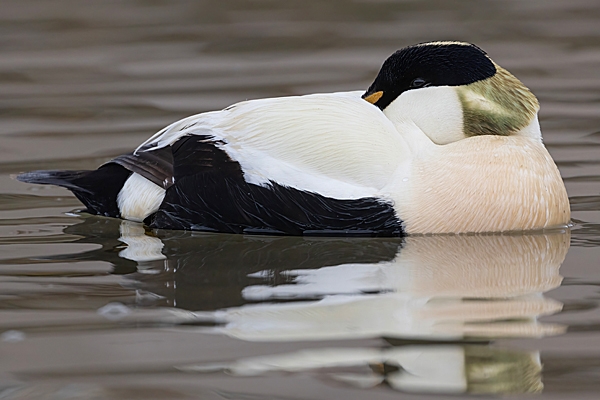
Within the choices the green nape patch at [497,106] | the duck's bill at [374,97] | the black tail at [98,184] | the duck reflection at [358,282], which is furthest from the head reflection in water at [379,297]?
the duck's bill at [374,97]

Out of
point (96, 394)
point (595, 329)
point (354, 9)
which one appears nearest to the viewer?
point (96, 394)

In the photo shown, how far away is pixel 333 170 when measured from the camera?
365 centimetres

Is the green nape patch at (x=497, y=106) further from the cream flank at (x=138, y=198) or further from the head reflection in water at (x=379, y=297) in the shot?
the cream flank at (x=138, y=198)

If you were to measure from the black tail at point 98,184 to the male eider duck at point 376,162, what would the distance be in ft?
0.34

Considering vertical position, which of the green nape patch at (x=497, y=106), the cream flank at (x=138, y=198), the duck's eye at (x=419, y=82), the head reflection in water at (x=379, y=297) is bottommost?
the head reflection in water at (x=379, y=297)

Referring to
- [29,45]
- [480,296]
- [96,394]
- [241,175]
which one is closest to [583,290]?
[480,296]

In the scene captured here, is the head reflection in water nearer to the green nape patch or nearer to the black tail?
the black tail

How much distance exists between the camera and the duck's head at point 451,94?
12.7ft

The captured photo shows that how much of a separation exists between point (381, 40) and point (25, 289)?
5327 millimetres

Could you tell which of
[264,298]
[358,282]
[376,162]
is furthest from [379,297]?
[376,162]

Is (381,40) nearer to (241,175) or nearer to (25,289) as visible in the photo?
(241,175)

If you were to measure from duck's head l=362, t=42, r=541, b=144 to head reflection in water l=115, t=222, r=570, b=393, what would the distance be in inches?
16.9

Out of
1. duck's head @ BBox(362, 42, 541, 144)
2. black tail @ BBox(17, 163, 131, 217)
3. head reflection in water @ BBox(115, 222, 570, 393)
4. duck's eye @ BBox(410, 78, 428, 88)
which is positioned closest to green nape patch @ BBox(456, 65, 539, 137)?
duck's head @ BBox(362, 42, 541, 144)

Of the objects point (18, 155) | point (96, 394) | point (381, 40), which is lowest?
point (96, 394)
